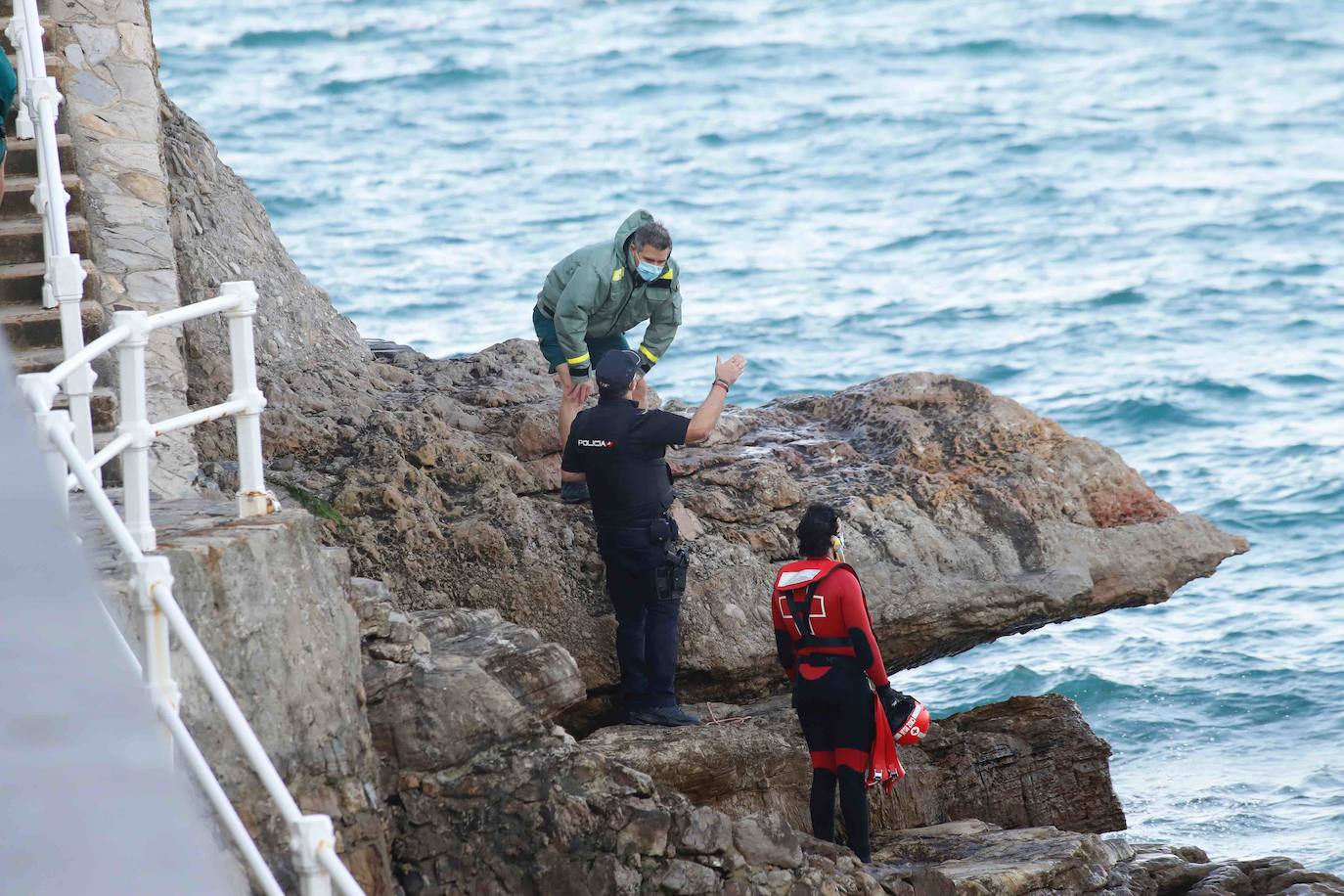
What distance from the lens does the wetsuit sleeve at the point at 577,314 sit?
30.3 feet

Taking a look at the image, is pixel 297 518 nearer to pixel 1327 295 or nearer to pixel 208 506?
pixel 208 506

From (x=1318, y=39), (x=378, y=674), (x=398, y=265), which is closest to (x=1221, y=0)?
(x=1318, y=39)

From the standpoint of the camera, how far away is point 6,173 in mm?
9047

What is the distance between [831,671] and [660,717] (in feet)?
3.73

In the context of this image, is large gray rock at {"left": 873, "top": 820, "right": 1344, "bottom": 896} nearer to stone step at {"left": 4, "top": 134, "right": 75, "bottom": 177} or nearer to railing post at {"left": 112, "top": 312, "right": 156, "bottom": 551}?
railing post at {"left": 112, "top": 312, "right": 156, "bottom": 551}

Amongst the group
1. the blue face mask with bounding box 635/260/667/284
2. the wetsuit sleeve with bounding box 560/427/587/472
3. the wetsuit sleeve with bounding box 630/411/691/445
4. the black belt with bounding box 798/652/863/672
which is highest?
the blue face mask with bounding box 635/260/667/284

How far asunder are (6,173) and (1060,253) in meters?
25.6

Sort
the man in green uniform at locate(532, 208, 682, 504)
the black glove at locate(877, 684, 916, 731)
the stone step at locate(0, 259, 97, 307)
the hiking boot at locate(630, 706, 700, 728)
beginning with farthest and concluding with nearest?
1. the man in green uniform at locate(532, 208, 682, 504)
2. the hiking boot at locate(630, 706, 700, 728)
3. the stone step at locate(0, 259, 97, 307)
4. the black glove at locate(877, 684, 916, 731)

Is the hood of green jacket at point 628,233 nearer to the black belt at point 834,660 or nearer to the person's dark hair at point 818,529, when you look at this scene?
the person's dark hair at point 818,529

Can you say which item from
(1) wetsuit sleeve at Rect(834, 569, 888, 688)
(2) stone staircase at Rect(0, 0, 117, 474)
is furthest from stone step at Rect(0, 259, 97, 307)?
(1) wetsuit sleeve at Rect(834, 569, 888, 688)

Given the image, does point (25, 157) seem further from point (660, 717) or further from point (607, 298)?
point (660, 717)

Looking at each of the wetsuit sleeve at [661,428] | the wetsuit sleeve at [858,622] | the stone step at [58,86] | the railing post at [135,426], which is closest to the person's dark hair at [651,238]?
the wetsuit sleeve at [661,428]

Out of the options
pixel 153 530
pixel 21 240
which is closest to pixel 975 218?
Answer: pixel 21 240

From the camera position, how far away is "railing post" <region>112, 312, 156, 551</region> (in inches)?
217
